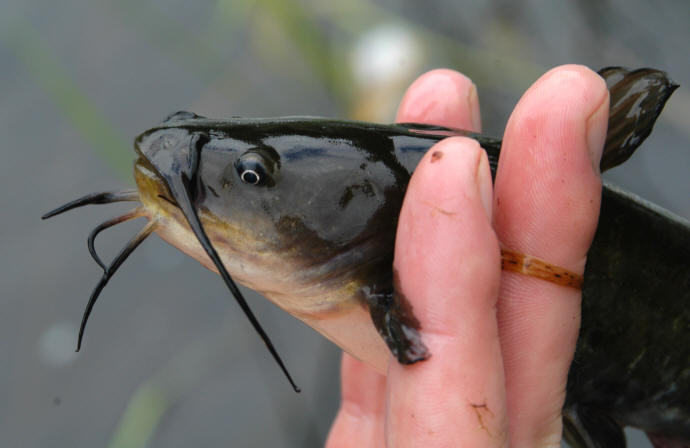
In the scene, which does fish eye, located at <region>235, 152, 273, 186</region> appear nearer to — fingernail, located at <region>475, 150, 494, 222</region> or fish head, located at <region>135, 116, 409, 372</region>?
fish head, located at <region>135, 116, 409, 372</region>

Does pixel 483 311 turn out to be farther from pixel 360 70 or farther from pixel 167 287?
pixel 360 70

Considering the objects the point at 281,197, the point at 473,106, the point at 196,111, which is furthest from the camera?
the point at 196,111

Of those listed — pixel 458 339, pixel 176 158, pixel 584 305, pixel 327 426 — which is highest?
pixel 176 158

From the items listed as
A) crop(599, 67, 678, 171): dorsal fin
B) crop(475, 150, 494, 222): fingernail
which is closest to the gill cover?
crop(475, 150, 494, 222): fingernail

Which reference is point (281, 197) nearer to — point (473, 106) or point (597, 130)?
point (597, 130)

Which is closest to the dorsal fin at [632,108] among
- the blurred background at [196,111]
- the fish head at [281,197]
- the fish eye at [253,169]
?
the fish head at [281,197]

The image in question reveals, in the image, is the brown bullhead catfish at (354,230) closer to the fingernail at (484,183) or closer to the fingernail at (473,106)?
the fingernail at (484,183)

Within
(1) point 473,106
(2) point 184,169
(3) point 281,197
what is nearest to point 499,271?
(3) point 281,197

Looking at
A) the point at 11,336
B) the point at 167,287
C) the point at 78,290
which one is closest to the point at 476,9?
the point at 167,287
